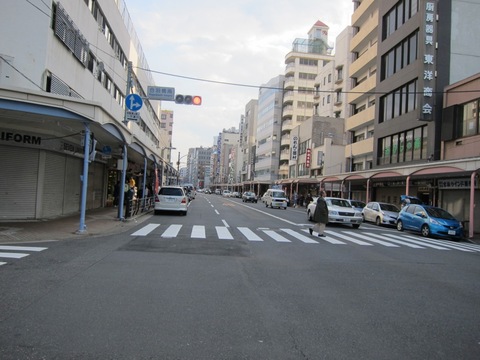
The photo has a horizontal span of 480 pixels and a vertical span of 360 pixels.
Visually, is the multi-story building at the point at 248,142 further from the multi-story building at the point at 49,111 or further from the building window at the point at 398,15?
the multi-story building at the point at 49,111

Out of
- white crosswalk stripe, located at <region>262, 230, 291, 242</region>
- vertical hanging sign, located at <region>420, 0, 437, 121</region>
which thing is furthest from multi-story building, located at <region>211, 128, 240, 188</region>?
white crosswalk stripe, located at <region>262, 230, 291, 242</region>

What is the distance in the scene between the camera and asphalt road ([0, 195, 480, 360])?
4.27 m

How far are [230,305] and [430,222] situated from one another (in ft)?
51.0

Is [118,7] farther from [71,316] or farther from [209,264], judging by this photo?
[71,316]

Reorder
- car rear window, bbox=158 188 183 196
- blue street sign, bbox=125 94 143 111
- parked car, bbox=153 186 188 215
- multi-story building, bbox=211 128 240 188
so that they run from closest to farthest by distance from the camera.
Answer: blue street sign, bbox=125 94 143 111, parked car, bbox=153 186 188 215, car rear window, bbox=158 188 183 196, multi-story building, bbox=211 128 240 188

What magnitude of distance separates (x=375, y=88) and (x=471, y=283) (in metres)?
32.4

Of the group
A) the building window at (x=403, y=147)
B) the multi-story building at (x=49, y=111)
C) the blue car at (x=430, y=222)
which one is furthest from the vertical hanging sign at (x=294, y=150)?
the multi-story building at (x=49, y=111)

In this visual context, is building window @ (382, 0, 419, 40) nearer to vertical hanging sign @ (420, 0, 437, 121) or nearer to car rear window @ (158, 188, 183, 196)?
vertical hanging sign @ (420, 0, 437, 121)

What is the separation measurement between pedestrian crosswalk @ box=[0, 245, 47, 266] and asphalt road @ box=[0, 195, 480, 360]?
0.28m

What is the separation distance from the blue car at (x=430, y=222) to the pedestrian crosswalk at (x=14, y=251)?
635 inches

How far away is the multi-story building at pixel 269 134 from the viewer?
85.1 m

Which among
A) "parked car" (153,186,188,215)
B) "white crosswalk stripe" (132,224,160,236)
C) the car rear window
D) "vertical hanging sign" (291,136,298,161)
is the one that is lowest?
"white crosswalk stripe" (132,224,160,236)

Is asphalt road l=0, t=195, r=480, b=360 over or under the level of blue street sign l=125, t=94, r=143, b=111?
under

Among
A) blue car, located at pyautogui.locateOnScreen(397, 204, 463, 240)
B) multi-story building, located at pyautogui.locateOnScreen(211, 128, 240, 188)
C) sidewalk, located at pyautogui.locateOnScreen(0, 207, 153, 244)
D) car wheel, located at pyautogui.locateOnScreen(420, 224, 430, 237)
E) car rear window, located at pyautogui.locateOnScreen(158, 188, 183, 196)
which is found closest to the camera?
sidewalk, located at pyautogui.locateOnScreen(0, 207, 153, 244)
